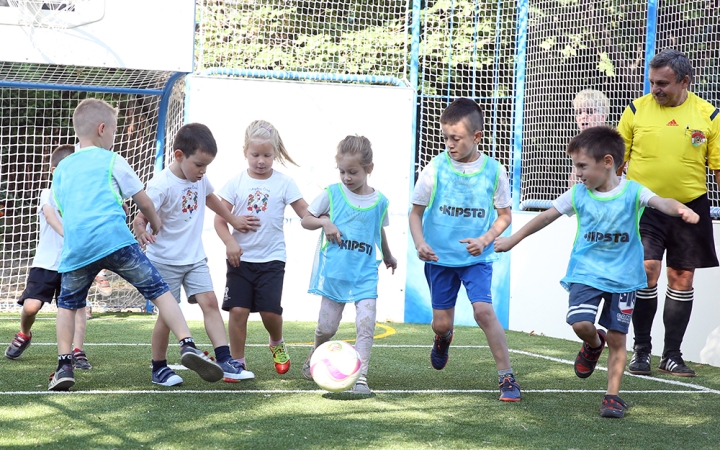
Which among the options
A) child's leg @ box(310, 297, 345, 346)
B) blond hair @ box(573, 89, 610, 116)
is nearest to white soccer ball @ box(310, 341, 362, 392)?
child's leg @ box(310, 297, 345, 346)

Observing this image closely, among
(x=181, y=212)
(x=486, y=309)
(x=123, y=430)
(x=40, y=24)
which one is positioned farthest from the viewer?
(x=40, y=24)

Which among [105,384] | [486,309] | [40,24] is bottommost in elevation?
[105,384]

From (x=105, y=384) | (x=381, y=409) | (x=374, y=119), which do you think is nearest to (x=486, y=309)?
(x=381, y=409)

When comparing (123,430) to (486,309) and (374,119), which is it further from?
(374,119)

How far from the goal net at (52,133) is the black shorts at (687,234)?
18.2 feet

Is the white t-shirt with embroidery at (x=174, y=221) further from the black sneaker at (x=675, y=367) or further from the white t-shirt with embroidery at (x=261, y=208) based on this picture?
the black sneaker at (x=675, y=367)

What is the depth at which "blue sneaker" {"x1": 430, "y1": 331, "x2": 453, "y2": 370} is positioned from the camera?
5203 mm

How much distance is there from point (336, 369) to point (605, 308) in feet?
4.76

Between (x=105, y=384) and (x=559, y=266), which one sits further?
(x=559, y=266)

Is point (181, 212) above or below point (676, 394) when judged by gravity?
above

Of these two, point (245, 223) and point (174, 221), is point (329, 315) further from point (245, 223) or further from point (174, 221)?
point (174, 221)

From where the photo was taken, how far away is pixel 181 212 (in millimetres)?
5129

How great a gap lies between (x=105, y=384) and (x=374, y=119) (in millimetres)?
5397

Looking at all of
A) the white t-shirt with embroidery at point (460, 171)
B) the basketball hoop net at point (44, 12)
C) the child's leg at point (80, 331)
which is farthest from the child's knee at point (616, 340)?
the basketball hoop net at point (44, 12)
